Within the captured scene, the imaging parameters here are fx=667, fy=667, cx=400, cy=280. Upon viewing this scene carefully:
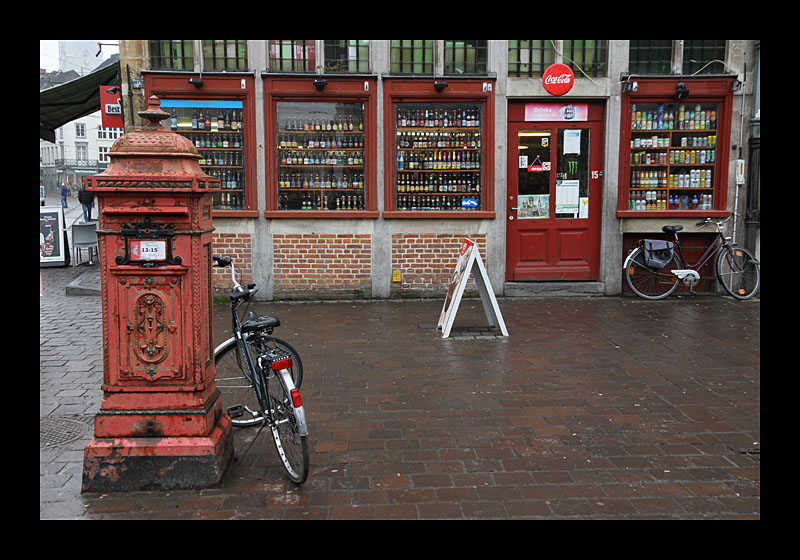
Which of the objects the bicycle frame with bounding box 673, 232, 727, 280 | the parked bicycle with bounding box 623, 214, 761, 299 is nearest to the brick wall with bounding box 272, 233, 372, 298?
the parked bicycle with bounding box 623, 214, 761, 299

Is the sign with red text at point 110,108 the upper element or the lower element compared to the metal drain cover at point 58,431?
upper

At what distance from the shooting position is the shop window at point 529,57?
10073 mm

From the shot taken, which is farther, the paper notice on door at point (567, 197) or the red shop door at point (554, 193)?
the paper notice on door at point (567, 197)

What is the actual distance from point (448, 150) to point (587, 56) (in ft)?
8.27

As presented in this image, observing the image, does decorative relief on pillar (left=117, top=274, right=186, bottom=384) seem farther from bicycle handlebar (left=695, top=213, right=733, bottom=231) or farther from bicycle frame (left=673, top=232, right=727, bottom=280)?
bicycle handlebar (left=695, top=213, right=733, bottom=231)

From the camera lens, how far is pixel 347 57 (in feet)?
32.8

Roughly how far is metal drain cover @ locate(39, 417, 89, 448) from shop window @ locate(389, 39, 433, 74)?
6.95 metres

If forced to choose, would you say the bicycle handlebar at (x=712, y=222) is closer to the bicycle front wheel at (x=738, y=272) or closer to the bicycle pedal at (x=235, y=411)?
the bicycle front wheel at (x=738, y=272)

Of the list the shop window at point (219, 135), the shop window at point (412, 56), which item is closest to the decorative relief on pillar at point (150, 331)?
the shop window at point (219, 135)

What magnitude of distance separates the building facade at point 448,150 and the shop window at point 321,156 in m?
0.02

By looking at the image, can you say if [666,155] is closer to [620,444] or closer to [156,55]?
[620,444]

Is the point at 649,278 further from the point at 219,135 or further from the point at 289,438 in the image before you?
the point at 289,438

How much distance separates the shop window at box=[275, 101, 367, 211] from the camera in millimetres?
10031

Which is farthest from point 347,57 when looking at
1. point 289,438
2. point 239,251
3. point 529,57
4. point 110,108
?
point 289,438
